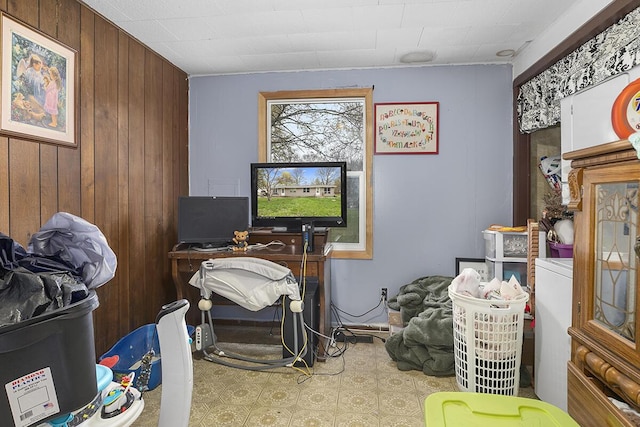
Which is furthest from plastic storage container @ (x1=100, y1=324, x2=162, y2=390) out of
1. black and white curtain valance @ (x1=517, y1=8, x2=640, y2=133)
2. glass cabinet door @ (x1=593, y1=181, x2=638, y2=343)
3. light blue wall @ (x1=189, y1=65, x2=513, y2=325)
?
black and white curtain valance @ (x1=517, y1=8, x2=640, y2=133)

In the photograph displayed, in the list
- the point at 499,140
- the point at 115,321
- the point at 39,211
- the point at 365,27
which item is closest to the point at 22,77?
the point at 39,211

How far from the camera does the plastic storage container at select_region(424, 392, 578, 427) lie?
3.59ft

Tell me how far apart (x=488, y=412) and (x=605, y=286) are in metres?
0.56

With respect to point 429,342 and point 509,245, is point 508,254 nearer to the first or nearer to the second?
point 509,245

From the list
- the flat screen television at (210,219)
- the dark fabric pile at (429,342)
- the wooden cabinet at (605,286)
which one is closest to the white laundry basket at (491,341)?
the dark fabric pile at (429,342)

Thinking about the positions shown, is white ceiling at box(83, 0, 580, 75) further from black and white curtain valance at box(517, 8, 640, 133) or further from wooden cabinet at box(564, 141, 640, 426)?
wooden cabinet at box(564, 141, 640, 426)

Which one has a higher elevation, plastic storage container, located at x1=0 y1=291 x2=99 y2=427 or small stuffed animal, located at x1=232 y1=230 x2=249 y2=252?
small stuffed animal, located at x1=232 y1=230 x2=249 y2=252

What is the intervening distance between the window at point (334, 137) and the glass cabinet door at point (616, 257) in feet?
6.97

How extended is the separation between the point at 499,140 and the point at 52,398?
3.36m

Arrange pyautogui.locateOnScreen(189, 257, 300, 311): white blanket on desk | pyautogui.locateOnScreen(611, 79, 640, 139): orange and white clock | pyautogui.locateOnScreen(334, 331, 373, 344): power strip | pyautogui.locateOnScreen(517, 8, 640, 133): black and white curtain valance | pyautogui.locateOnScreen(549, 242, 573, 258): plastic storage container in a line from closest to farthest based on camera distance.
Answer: pyautogui.locateOnScreen(611, 79, 640, 139): orange and white clock < pyautogui.locateOnScreen(517, 8, 640, 133): black and white curtain valance < pyautogui.locateOnScreen(549, 242, 573, 258): plastic storage container < pyautogui.locateOnScreen(189, 257, 300, 311): white blanket on desk < pyautogui.locateOnScreen(334, 331, 373, 344): power strip

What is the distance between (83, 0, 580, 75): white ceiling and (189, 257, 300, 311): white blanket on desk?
5.30ft

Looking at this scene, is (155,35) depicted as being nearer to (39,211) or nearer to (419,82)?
(39,211)

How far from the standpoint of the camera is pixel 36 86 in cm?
191

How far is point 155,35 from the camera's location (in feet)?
8.56
